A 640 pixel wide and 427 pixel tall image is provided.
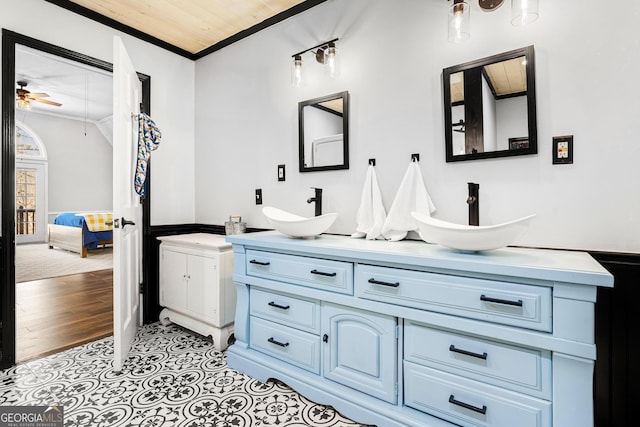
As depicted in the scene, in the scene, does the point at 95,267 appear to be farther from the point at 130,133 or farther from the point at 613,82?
the point at 613,82

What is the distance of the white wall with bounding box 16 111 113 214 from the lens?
7.25 meters

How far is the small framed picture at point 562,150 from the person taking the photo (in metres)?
1.51

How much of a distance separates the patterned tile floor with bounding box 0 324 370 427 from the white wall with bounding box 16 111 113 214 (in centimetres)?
681

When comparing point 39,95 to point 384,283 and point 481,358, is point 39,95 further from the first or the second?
point 481,358

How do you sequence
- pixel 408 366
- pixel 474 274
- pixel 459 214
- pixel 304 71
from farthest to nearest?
pixel 304 71, pixel 459 214, pixel 408 366, pixel 474 274

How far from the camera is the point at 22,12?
2.18 meters

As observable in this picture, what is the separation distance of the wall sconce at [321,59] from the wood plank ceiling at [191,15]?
1.20 feet

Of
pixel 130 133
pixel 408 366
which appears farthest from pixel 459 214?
pixel 130 133

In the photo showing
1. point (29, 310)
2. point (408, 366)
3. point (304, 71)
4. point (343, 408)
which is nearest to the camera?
point (408, 366)

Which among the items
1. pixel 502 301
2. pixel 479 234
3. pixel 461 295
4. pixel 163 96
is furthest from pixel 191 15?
pixel 502 301

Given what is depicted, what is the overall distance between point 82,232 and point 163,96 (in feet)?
14.2

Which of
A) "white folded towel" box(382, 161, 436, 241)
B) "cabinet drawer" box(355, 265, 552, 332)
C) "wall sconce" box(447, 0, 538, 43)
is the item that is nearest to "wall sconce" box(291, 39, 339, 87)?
"wall sconce" box(447, 0, 538, 43)

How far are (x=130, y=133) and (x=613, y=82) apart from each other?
2.86 m

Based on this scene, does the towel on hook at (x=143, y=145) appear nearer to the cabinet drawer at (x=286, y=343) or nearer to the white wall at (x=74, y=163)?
the cabinet drawer at (x=286, y=343)
